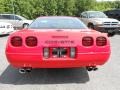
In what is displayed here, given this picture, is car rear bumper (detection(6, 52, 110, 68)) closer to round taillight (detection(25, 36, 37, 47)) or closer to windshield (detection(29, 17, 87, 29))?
round taillight (detection(25, 36, 37, 47))

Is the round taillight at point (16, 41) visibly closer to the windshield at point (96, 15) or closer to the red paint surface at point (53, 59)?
the red paint surface at point (53, 59)

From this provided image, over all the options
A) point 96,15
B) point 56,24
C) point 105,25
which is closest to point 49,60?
point 56,24

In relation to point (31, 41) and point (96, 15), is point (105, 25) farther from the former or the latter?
point (31, 41)

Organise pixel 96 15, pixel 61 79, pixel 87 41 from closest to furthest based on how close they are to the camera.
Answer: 1. pixel 87 41
2. pixel 61 79
3. pixel 96 15

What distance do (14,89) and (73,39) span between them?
1.46 meters

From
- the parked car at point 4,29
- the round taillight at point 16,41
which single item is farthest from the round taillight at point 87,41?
the parked car at point 4,29

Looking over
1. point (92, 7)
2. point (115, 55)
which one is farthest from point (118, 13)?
point (92, 7)

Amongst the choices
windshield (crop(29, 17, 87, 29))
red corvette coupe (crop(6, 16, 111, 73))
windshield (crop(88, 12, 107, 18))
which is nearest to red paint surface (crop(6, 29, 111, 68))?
red corvette coupe (crop(6, 16, 111, 73))

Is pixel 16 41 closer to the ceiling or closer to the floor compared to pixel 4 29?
closer to the ceiling

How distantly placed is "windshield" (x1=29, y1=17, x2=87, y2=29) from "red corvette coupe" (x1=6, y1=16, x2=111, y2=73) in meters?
0.87

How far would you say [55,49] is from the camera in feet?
20.5

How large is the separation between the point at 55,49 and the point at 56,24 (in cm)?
129

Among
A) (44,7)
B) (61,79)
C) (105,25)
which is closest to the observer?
(61,79)

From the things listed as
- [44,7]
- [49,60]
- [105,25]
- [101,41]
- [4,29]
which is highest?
[101,41]
